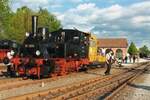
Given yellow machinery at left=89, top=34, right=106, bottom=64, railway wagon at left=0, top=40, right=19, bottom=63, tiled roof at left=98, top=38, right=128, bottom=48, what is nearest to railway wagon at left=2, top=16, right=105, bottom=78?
yellow machinery at left=89, top=34, right=106, bottom=64

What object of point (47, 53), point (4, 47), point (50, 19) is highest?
point (50, 19)

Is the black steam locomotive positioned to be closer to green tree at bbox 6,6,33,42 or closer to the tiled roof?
green tree at bbox 6,6,33,42

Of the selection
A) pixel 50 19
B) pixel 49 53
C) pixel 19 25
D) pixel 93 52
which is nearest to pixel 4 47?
pixel 93 52

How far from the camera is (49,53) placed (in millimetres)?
23328

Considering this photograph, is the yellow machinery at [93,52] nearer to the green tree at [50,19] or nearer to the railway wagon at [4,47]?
the railway wagon at [4,47]

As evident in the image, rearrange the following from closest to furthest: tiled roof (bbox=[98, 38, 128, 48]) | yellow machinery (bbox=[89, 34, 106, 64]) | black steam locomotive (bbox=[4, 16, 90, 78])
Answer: black steam locomotive (bbox=[4, 16, 90, 78]), yellow machinery (bbox=[89, 34, 106, 64]), tiled roof (bbox=[98, 38, 128, 48])

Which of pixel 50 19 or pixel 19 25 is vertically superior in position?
pixel 50 19

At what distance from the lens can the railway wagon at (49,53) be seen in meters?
21.5

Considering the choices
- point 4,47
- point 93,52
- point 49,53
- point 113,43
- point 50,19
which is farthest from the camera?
point 113,43

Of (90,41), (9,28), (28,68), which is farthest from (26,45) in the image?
(9,28)

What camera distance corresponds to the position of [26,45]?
2242 cm

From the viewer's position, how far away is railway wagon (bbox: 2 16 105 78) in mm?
21500

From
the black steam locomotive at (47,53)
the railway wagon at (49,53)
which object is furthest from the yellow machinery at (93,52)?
the black steam locomotive at (47,53)

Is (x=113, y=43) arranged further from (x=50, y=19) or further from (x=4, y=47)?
(x=4, y=47)
